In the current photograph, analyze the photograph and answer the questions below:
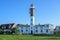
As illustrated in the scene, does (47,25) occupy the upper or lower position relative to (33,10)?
lower

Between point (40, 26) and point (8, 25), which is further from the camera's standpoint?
point (8, 25)

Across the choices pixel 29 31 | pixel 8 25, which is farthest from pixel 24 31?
pixel 8 25

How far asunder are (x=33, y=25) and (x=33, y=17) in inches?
156

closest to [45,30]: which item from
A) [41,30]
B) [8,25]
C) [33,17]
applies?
[41,30]

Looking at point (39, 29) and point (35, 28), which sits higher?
point (35, 28)

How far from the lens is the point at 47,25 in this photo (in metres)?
98.2

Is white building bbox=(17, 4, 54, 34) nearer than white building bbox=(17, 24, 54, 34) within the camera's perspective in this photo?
No

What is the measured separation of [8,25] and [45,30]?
20.6 meters

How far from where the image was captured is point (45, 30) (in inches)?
3851

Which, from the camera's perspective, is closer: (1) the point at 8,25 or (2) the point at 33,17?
(2) the point at 33,17

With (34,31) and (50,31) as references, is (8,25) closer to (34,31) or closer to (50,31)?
(34,31)

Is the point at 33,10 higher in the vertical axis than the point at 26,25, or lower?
higher

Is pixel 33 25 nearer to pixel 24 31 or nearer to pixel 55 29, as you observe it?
pixel 24 31

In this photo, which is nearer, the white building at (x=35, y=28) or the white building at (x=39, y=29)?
the white building at (x=39, y=29)
